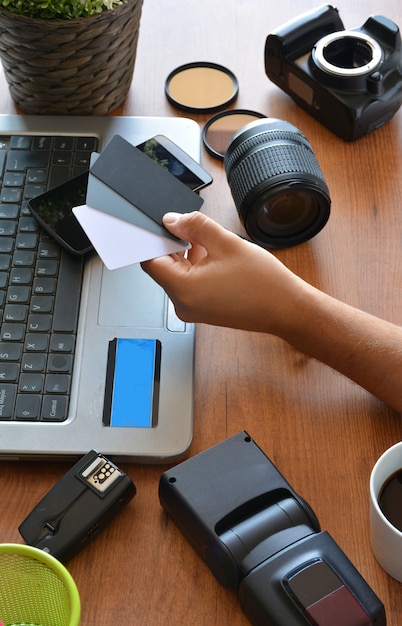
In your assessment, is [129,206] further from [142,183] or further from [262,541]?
[262,541]

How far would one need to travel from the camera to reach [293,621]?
0.53 m

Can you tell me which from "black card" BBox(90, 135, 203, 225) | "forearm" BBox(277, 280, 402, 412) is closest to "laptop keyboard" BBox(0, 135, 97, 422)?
"black card" BBox(90, 135, 203, 225)

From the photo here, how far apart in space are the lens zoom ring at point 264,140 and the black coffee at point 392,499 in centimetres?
37

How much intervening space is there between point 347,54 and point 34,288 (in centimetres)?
46

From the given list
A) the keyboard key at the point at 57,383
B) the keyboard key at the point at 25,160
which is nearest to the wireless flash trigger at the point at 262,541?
the keyboard key at the point at 57,383

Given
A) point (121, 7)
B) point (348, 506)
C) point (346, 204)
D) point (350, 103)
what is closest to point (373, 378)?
point (348, 506)

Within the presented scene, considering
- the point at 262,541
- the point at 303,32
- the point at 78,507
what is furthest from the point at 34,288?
the point at 303,32

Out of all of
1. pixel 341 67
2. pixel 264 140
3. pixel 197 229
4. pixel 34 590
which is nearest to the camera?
pixel 34 590

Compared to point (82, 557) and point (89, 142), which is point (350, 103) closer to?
point (89, 142)

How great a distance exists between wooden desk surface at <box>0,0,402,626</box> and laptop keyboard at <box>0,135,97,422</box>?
7cm

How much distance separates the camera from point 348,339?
707mm

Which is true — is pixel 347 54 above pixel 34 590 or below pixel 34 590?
above

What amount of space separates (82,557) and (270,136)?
0.45 metres

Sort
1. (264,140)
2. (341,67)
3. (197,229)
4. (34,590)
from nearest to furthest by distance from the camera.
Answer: (34,590)
(197,229)
(264,140)
(341,67)
